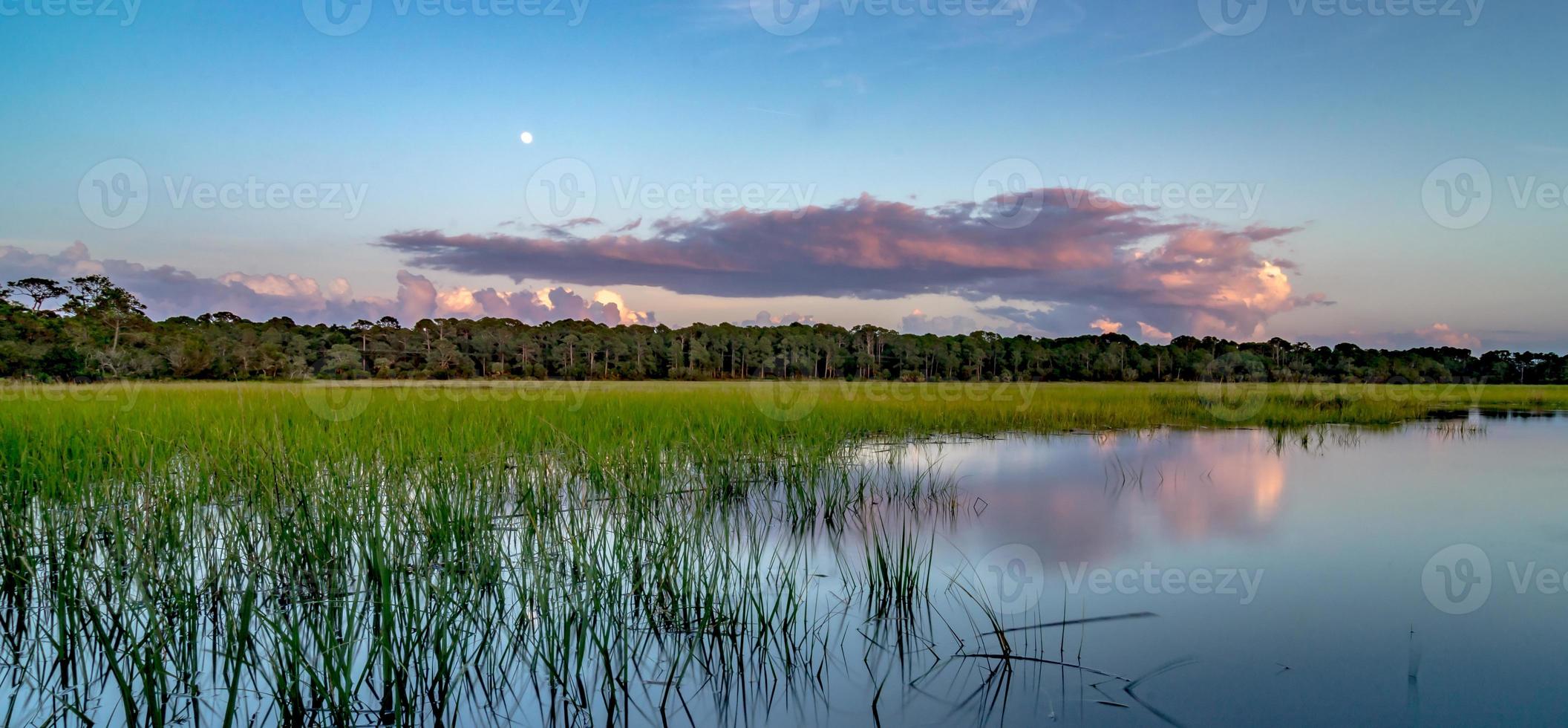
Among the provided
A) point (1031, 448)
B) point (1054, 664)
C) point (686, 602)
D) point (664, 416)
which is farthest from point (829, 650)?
point (1031, 448)

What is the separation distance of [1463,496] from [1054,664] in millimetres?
9018

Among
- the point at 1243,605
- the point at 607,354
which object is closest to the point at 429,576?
the point at 1243,605

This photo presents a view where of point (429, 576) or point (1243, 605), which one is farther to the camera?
point (1243, 605)

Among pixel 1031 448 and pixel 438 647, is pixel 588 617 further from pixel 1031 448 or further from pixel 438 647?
pixel 1031 448

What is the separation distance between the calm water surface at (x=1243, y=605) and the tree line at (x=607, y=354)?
23049mm

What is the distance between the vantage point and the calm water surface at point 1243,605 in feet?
10.4

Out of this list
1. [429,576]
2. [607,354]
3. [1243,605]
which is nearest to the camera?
[429,576]

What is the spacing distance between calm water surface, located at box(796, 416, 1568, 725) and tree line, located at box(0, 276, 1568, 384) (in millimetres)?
23049

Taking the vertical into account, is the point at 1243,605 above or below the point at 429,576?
below

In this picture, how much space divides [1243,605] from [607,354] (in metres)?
53.9

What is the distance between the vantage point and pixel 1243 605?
180 inches

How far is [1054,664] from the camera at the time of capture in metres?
3.40

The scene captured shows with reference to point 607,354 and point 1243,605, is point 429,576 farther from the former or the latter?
point 607,354

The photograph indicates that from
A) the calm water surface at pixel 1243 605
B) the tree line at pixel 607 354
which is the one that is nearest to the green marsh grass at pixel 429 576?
the calm water surface at pixel 1243 605
